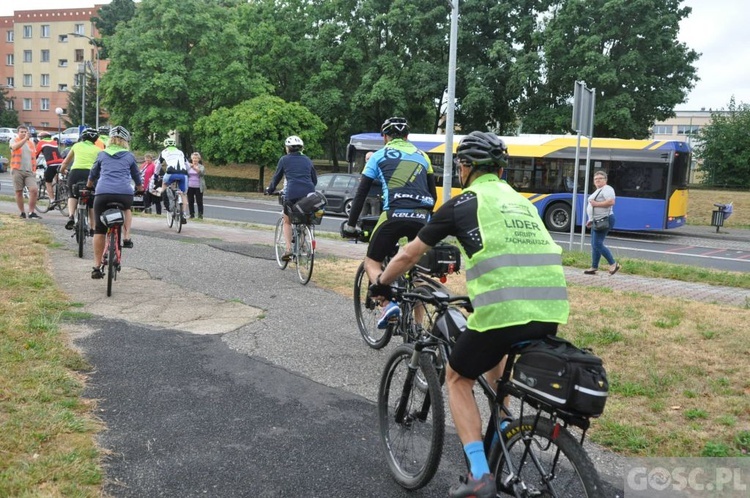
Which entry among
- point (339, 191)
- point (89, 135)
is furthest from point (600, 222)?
point (339, 191)

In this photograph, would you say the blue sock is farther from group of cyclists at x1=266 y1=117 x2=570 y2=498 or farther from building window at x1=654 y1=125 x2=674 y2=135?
building window at x1=654 y1=125 x2=674 y2=135

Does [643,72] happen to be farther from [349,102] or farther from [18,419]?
[18,419]

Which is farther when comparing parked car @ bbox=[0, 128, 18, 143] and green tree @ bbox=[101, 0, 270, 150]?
parked car @ bbox=[0, 128, 18, 143]

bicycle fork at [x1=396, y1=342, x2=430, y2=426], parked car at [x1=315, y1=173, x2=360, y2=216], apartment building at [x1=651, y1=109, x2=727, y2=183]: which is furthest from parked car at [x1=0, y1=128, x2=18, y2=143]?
apartment building at [x1=651, y1=109, x2=727, y2=183]

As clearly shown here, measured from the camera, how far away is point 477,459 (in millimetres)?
3041

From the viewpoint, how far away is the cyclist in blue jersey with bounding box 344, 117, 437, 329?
5898 mm

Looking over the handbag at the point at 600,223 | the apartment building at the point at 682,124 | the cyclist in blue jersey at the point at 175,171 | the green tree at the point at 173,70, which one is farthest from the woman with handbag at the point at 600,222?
the apartment building at the point at 682,124

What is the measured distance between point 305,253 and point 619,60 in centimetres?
2741

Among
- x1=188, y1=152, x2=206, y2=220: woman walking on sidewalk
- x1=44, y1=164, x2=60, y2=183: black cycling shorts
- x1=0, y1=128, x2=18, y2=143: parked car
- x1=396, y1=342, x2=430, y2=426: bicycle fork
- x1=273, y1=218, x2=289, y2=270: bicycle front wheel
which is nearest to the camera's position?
x1=396, y1=342, x2=430, y2=426: bicycle fork

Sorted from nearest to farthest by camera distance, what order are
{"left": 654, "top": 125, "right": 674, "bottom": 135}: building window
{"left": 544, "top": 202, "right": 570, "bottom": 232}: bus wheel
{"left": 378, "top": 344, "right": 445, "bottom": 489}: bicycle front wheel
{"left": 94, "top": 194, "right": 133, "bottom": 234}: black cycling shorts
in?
{"left": 378, "top": 344, "right": 445, "bottom": 489}: bicycle front wheel → {"left": 94, "top": 194, "right": 133, "bottom": 234}: black cycling shorts → {"left": 544, "top": 202, "right": 570, "bottom": 232}: bus wheel → {"left": 654, "top": 125, "right": 674, "bottom": 135}: building window

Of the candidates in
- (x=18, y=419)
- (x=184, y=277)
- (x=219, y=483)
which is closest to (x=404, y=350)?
(x=219, y=483)

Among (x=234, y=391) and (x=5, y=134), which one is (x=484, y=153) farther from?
(x=5, y=134)

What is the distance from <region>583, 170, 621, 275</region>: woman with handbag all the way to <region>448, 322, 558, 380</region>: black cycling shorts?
9.22 metres

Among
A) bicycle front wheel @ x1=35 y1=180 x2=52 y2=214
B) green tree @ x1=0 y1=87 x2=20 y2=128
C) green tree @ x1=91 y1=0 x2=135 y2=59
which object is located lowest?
bicycle front wheel @ x1=35 y1=180 x2=52 y2=214
